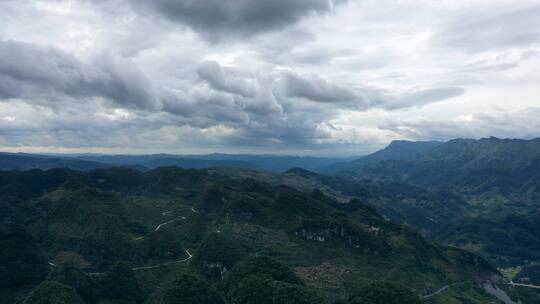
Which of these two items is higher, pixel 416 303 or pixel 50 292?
pixel 50 292

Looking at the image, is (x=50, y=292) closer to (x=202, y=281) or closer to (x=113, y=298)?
(x=113, y=298)

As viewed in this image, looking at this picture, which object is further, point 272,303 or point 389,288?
point 389,288

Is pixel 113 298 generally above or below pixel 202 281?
below

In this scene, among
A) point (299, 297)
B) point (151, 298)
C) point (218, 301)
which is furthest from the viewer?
point (151, 298)

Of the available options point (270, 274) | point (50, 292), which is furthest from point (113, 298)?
point (270, 274)

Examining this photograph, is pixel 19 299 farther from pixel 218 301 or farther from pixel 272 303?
pixel 272 303

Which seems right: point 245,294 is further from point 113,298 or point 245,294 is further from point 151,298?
point 113,298

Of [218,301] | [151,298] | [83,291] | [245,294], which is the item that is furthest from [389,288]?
[83,291]

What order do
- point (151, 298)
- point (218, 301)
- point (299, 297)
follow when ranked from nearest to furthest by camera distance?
point (299, 297) → point (218, 301) → point (151, 298)

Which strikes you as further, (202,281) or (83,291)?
(83,291)
